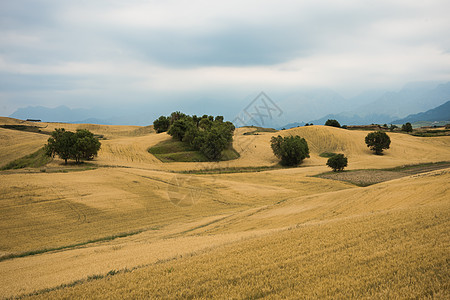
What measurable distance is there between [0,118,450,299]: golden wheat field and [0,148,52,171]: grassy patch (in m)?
16.8

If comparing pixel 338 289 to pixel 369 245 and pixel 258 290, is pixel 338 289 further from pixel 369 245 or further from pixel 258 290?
pixel 369 245

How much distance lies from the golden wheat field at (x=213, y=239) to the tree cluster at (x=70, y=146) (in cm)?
1228

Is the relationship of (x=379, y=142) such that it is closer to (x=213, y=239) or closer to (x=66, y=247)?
(x=213, y=239)

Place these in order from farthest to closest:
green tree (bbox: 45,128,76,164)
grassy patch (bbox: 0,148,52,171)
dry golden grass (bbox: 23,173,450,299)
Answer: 1. grassy patch (bbox: 0,148,52,171)
2. green tree (bbox: 45,128,76,164)
3. dry golden grass (bbox: 23,173,450,299)

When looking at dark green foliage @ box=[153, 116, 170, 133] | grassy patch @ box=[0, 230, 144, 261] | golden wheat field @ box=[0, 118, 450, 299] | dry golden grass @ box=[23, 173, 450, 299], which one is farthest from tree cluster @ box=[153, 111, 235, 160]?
dry golden grass @ box=[23, 173, 450, 299]

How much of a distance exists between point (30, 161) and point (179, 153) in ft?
102

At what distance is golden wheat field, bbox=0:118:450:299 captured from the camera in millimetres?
6754

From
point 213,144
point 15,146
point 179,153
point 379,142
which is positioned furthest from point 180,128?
point 379,142

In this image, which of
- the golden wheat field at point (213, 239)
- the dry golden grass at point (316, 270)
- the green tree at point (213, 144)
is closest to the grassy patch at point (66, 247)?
the golden wheat field at point (213, 239)

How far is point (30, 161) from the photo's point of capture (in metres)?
51.7

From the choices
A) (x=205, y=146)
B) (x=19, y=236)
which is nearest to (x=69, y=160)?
(x=205, y=146)

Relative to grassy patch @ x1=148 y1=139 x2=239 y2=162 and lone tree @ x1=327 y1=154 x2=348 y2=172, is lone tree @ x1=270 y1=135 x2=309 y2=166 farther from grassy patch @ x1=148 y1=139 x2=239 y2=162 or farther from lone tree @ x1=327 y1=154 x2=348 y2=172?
lone tree @ x1=327 y1=154 x2=348 y2=172

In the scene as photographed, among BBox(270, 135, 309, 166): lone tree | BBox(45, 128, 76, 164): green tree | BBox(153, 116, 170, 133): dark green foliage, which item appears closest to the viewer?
BBox(45, 128, 76, 164): green tree

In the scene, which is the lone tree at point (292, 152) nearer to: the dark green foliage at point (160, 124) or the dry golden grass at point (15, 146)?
the dry golden grass at point (15, 146)
